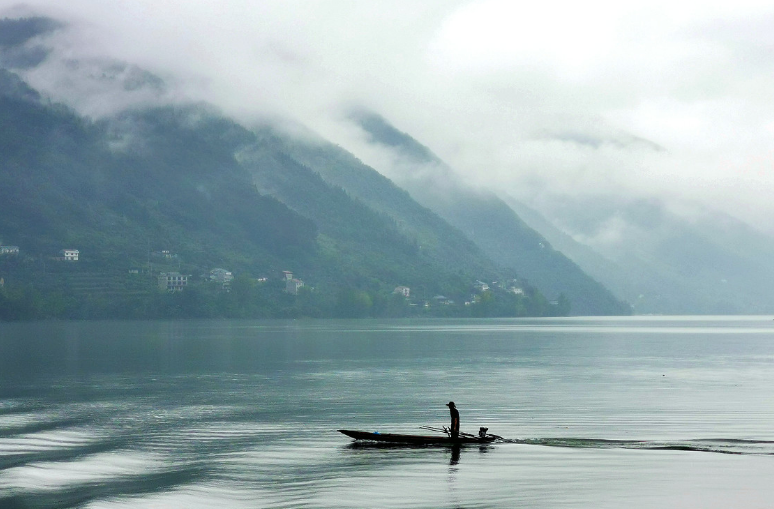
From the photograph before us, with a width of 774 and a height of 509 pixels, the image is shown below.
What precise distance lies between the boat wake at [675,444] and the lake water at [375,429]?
18 cm

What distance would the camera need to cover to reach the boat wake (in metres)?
58.5

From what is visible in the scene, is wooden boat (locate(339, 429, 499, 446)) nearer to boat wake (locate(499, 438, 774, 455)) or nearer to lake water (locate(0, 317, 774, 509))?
lake water (locate(0, 317, 774, 509))

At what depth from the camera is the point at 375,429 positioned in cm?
6906

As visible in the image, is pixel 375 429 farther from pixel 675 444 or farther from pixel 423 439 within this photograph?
pixel 675 444

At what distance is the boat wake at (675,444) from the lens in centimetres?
5847

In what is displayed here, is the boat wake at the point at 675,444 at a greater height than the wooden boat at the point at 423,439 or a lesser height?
lesser

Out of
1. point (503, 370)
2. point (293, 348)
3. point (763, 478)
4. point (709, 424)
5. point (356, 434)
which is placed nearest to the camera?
point (763, 478)

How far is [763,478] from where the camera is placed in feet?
163

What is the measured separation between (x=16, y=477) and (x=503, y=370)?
86.9 metres

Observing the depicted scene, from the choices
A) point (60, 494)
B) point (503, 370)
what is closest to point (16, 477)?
point (60, 494)

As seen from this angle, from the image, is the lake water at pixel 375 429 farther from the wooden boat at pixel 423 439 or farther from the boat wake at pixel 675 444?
the wooden boat at pixel 423 439

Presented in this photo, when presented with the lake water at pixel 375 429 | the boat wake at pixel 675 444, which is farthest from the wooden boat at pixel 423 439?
the boat wake at pixel 675 444

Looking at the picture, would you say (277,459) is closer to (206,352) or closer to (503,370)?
(503,370)

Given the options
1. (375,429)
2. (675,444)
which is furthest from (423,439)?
(675,444)
